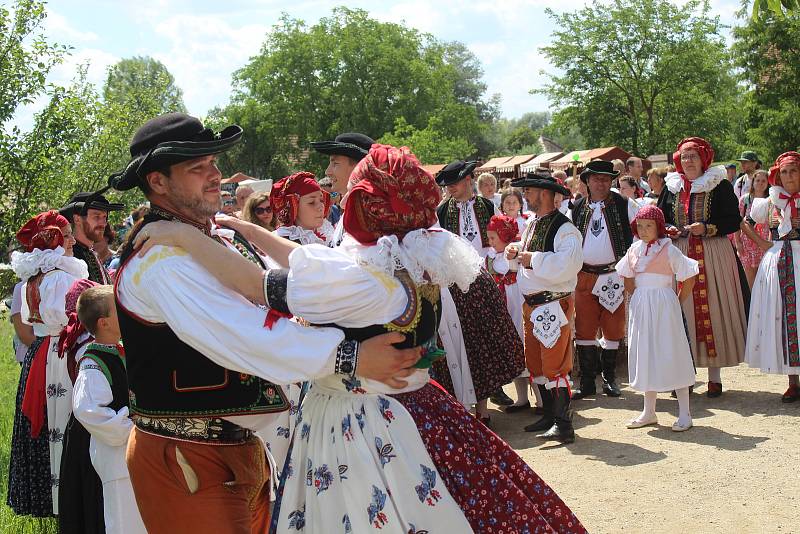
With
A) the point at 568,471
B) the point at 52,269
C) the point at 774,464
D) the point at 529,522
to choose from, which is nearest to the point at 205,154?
the point at 529,522

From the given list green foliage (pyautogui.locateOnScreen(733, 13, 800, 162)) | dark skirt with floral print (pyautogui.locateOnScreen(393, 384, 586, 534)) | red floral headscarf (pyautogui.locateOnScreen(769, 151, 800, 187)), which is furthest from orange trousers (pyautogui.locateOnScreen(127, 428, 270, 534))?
green foliage (pyautogui.locateOnScreen(733, 13, 800, 162))

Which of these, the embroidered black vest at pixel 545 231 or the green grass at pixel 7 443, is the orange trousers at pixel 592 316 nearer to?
the embroidered black vest at pixel 545 231

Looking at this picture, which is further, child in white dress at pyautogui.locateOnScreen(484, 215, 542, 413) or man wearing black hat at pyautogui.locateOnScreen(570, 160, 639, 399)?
man wearing black hat at pyautogui.locateOnScreen(570, 160, 639, 399)

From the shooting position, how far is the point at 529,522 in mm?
2598

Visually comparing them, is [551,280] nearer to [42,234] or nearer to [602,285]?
[602,285]

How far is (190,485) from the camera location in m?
2.62

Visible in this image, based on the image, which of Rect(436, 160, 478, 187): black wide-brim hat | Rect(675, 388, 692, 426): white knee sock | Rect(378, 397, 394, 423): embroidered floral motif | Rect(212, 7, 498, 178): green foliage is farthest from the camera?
Rect(212, 7, 498, 178): green foliage

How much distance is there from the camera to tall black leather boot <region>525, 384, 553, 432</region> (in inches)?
259

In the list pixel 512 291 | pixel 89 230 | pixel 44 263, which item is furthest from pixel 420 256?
pixel 512 291

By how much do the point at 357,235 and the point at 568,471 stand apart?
3405 millimetres

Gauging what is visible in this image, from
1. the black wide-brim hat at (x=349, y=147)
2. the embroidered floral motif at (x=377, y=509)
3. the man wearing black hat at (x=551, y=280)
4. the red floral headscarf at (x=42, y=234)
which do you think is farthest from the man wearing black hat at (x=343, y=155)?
the embroidered floral motif at (x=377, y=509)

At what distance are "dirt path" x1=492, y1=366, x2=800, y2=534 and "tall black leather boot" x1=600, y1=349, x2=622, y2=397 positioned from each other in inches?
7.5

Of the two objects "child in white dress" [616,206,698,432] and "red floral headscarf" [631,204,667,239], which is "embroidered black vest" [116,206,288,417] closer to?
"child in white dress" [616,206,698,432]

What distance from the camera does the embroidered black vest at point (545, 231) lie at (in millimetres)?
6098
